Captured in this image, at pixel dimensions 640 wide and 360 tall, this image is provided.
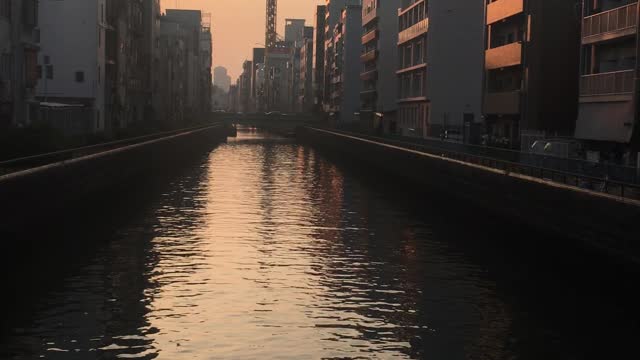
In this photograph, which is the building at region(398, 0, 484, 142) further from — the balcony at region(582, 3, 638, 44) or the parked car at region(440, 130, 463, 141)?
the balcony at region(582, 3, 638, 44)

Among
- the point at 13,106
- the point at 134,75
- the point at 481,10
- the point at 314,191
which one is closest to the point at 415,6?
the point at 481,10

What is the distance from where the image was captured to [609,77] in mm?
56188

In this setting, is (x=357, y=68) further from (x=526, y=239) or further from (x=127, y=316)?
(x=127, y=316)

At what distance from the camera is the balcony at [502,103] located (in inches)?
3029

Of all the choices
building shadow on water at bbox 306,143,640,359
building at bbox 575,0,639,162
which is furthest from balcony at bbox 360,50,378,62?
building shadow on water at bbox 306,143,640,359

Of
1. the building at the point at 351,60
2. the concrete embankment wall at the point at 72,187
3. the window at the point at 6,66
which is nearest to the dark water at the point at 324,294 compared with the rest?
the concrete embankment wall at the point at 72,187

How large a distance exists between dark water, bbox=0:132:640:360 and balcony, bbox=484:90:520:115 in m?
40.7

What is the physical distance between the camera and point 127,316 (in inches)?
701

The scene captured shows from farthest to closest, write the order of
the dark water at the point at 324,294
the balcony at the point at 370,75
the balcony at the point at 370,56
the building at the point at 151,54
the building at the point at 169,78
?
the balcony at the point at 370,75 → the balcony at the point at 370,56 → the building at the point at 169,78 → the building at the point at 151,54 → the dark water at the point at 324,294

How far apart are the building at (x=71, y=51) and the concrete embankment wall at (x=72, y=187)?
29.7 meters

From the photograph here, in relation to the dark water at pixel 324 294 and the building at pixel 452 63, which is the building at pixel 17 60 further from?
the building at pixel 452 63

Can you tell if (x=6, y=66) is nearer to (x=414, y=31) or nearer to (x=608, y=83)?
(x=608, y=83)

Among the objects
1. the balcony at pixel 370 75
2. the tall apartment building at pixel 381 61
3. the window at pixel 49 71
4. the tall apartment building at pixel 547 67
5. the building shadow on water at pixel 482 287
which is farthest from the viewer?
the balcony at pixel 370 75

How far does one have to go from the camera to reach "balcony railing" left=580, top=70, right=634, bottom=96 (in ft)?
175
